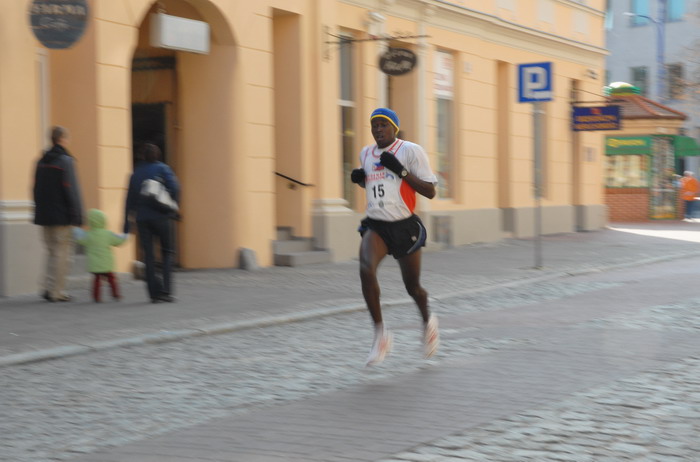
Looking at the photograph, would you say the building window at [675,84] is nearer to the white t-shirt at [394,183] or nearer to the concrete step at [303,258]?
the concrete step at [303,258]

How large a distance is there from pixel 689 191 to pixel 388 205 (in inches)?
1135

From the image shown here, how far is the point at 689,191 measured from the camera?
34.7m

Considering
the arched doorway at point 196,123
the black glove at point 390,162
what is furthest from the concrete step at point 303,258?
the black glove at point 390,162

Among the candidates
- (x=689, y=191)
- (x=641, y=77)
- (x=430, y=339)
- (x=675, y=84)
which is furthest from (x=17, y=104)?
(x=641, y=77)

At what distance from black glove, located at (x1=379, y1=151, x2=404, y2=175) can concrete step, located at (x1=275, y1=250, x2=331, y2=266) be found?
8.68 meters

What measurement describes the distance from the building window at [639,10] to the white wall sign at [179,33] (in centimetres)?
4213

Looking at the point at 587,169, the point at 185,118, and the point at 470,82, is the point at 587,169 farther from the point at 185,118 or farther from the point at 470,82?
the point at 185,118

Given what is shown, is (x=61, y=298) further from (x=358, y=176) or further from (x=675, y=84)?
(x=675, y=84)

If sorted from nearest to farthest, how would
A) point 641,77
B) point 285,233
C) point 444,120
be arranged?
point 285,233, point 444,120, point 641,77

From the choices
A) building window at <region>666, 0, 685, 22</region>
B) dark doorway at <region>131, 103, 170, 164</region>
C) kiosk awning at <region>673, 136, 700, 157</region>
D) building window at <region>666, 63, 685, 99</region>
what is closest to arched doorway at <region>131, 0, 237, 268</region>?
dark doorway at <region>131, 103, 170, 164</region>

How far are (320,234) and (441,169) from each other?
529 cm

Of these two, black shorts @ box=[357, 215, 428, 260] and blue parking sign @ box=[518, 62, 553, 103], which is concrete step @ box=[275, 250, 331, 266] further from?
black shorts @ box=[357, 215, 428, 260]

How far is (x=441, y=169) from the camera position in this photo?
21906 millimetres

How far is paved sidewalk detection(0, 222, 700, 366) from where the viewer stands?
9.08 meters
